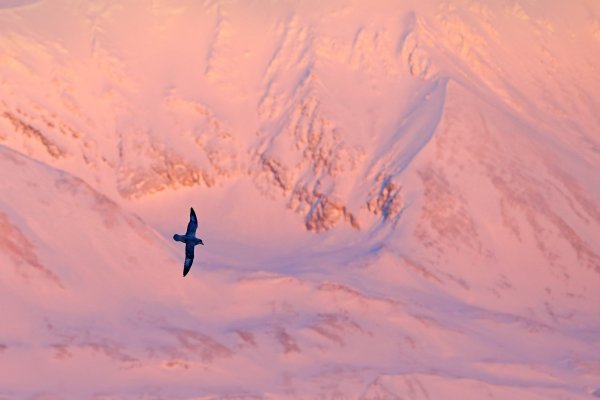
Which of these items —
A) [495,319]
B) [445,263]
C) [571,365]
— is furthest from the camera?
[445,263]

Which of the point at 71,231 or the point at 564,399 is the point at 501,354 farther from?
the point at 71,231

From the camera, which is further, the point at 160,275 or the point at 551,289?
the point at 551,289

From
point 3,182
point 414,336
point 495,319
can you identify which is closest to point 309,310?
point 414,336

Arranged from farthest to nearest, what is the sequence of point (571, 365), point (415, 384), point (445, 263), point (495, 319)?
point (445, 263) < point (495, 319) < point (571, 365) < point (415, 384)

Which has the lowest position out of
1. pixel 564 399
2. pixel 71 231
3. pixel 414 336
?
pixel 564 399

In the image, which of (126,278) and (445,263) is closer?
(126,278)

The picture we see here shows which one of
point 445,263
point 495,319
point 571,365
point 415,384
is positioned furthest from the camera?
point 445,263

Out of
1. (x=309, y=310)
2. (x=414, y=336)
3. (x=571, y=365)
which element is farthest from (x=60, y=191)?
(x=571, y=365)

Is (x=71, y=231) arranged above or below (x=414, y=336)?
above

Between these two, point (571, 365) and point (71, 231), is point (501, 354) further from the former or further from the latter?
point (71, 231)
